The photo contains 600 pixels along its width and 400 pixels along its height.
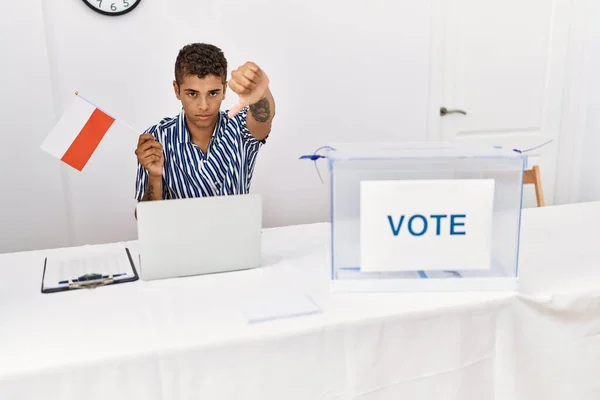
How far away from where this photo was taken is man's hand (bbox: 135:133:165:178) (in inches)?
69.1

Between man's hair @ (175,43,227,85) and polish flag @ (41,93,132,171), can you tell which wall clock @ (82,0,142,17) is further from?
polish flag @ (41,93,132,171)

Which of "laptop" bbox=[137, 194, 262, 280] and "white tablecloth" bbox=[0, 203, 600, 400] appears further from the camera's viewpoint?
"laptop" bbox=[137, 194, 262, 280]

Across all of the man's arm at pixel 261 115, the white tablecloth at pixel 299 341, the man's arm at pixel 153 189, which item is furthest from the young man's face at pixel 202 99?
the white tablecloth at pixel 299 341

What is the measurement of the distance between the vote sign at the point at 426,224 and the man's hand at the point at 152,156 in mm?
853

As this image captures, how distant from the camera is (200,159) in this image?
1804 mm

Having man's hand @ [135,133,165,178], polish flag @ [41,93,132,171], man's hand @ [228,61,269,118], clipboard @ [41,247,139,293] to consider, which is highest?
man's hand @ [228,61,269,118]

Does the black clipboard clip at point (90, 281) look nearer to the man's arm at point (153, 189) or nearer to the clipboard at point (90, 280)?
the clipboard at point (90, 280)

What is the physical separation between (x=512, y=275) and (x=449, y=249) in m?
0.15

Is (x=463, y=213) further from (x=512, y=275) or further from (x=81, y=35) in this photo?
(x=81, y=35)

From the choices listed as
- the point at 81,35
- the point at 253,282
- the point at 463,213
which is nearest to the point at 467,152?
the point at 463,213

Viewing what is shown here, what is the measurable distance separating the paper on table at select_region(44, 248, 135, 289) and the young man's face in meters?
0.50

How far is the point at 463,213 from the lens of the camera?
115cm

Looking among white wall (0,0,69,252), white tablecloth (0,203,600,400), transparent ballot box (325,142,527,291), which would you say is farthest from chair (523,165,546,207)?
white wall (0,0,69,252)

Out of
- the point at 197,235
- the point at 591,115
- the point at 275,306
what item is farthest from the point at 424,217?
the point at 591,115
